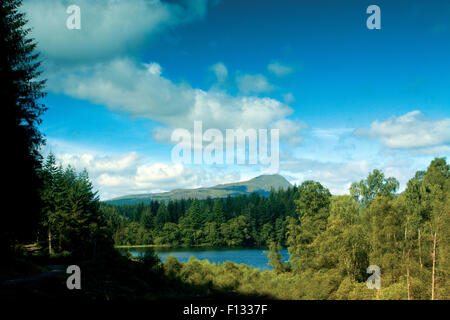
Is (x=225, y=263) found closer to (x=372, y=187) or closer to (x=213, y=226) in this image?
(x=372, y=187)

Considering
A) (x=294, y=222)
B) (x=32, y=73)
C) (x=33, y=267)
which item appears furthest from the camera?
(x=294, y=222)

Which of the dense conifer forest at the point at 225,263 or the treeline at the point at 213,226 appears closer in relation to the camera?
the dense conifer forest at the point at 225,263

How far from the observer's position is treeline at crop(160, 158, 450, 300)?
80.2 feet

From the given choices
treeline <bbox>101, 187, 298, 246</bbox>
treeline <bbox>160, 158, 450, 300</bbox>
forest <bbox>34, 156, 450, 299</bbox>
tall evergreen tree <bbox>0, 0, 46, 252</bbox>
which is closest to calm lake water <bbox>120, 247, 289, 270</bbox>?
forest <bbox>34, 156, 450, 299</bbox>

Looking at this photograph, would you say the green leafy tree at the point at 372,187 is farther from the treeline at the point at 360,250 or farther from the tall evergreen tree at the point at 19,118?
the tall evergreen tree at the point at 19,118

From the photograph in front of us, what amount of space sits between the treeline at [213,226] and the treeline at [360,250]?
59.9 m

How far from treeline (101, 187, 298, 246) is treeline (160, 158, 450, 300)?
59857 mm

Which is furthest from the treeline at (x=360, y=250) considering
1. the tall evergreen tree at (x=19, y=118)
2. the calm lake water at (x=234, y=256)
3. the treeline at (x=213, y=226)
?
the treeline at (x=213, y=226)

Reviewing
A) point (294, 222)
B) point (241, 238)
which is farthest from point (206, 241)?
point (294, 222)

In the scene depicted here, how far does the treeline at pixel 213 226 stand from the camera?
4048 inches

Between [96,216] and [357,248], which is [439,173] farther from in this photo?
[96,216]
